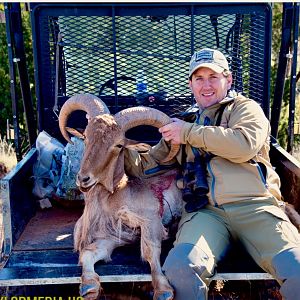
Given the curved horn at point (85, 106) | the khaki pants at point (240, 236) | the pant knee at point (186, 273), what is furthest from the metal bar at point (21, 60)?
the pant knee at point (186, 273)

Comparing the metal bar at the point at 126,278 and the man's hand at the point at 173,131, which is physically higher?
the man's hand at the point at 173,131

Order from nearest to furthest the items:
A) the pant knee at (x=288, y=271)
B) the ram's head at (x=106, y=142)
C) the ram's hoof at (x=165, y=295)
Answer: the pant knee at (x=288, y=271) → the ram's hoof at (x=165, y=295) → the ram's head at (x=106, y=142)

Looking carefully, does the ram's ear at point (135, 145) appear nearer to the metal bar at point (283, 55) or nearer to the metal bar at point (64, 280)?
the metal bar at point (64, 280)

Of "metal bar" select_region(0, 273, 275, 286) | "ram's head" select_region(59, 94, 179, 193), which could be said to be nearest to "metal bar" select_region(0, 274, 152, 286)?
"metal bar" select_region(0, 273, 275, 286)

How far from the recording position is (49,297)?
3.88 metres

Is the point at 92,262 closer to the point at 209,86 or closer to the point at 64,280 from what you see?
the point at 64,280

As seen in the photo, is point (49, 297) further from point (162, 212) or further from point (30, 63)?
point (30, 63)

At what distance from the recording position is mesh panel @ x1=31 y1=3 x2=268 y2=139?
508 centimetres

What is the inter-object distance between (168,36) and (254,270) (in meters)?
2.48

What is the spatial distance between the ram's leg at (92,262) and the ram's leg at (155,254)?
25 centimetres

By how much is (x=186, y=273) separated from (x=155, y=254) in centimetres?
42

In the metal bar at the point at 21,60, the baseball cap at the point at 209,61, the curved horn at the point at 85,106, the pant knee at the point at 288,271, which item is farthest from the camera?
the metal bar at the point at 21,60

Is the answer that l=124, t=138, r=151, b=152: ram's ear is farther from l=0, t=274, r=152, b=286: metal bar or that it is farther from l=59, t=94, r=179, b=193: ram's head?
l=0, t=274, r=152, b=286: metal bar

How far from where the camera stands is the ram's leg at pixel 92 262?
3334 millimetres
